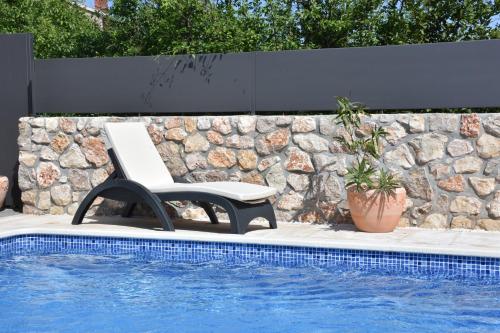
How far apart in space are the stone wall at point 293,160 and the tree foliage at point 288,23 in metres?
2.21

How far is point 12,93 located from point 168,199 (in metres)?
3.23

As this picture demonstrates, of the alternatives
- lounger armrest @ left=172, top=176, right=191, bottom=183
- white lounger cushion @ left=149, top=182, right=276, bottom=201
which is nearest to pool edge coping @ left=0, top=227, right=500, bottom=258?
white lounger cushion @ left=149, top=182, right=276, bottom=201

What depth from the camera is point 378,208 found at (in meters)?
7.40

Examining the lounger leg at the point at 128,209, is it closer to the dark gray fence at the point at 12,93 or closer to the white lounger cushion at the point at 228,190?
the white lounger cushion at the point at 228,190

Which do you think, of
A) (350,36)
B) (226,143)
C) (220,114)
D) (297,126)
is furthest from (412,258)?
(350,36)

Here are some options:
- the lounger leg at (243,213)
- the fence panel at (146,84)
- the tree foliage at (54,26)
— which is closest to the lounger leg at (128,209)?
the fence panel at (146,84)

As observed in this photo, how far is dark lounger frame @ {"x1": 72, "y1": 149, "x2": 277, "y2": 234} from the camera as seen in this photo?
723 cm

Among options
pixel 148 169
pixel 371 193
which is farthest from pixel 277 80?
pixel 371 193

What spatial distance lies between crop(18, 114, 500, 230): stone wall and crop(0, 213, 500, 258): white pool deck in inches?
10.6

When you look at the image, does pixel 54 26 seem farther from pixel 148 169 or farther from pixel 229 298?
pixel 229 298

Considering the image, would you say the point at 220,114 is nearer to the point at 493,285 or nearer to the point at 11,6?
the point at 493,285

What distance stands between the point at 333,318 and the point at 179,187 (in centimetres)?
271

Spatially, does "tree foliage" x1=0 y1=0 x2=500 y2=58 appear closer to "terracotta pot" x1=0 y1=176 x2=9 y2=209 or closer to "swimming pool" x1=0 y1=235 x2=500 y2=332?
"terracotta pot" x1=0 y1=176 x2=9 y2=209

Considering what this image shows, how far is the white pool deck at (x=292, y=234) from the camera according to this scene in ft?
21.6
